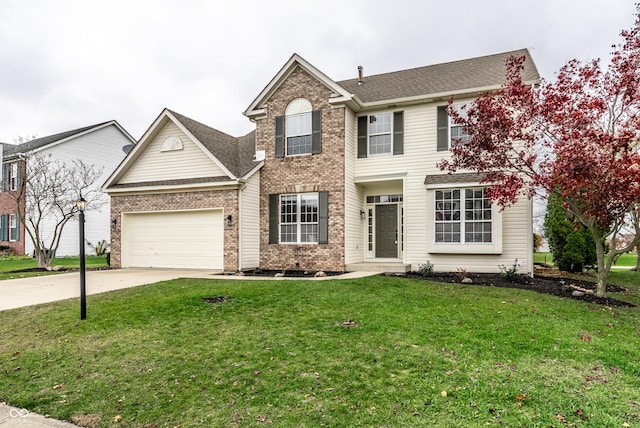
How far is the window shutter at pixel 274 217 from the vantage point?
47.0ft

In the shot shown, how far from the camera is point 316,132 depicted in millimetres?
13891

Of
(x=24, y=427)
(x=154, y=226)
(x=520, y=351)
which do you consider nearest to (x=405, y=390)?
(x=520, y=351)

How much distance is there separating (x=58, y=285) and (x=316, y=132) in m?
9.27

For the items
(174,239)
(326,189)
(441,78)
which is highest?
(441,78)

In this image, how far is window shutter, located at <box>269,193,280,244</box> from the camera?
14.3 meters

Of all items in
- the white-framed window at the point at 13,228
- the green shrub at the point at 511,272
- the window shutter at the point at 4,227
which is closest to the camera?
the green shrub at the point at 511,272

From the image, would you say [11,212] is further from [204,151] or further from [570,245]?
[570,245]

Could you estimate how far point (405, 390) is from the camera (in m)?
4.14

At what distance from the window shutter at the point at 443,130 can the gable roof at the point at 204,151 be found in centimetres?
640

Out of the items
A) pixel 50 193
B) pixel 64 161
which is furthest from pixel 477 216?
pixel 64 161

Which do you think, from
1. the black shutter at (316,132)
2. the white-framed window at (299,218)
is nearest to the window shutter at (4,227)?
the white-framed window at (299,218)

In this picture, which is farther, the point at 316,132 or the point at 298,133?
the point at 298,133

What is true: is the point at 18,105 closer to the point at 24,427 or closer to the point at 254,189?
the point at 254,189

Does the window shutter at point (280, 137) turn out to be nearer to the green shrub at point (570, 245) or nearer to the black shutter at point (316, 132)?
the black shutter at point (316, 132)
